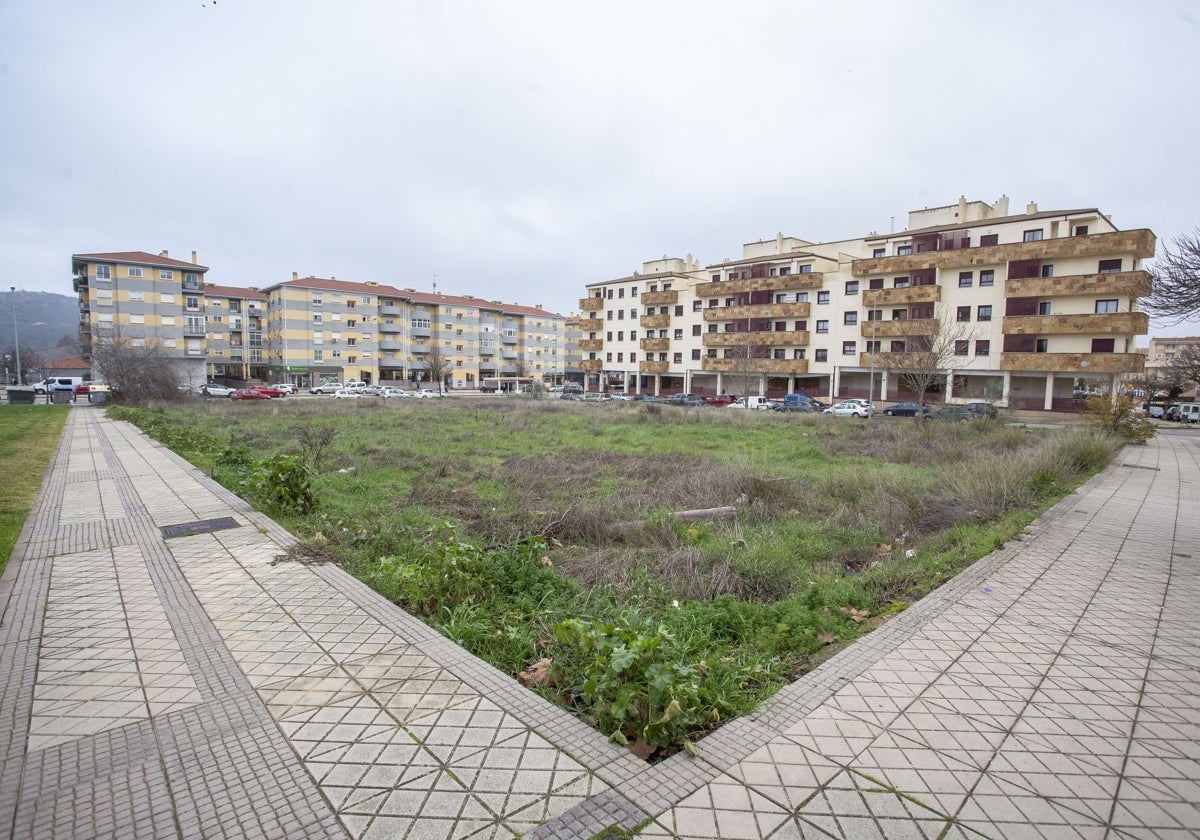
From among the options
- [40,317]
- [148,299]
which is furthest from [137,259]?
[40,317]

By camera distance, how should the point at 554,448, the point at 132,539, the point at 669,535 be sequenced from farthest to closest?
the point at 554,448, the point at 669,535, the point at 132,539

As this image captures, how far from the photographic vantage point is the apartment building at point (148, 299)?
61.7m

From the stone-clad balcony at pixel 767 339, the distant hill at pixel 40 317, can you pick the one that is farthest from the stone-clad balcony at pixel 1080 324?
the distant hill at pixel 40 317

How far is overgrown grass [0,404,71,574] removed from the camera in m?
7.78

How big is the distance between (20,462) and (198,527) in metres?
9.32

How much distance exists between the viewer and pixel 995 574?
245 inches

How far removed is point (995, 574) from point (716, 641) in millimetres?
3372

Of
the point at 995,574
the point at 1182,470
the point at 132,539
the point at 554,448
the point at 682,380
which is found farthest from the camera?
the point at 682,380

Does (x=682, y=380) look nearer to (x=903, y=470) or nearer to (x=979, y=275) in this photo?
(x=979, y=275)

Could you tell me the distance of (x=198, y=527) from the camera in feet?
25.4

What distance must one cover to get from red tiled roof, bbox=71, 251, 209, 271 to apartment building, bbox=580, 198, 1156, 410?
4545cm

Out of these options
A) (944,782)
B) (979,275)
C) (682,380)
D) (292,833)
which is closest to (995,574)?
(944,782)

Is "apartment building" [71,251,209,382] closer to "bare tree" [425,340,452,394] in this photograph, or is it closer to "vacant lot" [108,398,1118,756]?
"bare tree" [425,340,452,394]

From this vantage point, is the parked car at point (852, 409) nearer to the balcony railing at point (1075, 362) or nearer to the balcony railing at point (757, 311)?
the balcony railing at point (1075, 362)
